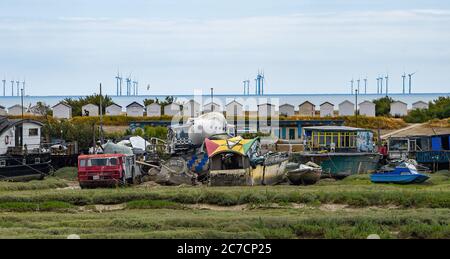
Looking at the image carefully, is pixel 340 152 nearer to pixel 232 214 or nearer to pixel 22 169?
pixel 22 169

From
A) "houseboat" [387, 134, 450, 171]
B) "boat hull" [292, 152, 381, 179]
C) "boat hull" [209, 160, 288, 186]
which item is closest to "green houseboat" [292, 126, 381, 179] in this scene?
"boat hull" [292, 152, 381, 179]

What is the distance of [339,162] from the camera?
42.1m

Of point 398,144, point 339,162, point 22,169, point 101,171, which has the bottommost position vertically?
point 22,169

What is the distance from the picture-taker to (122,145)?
46.1 metres

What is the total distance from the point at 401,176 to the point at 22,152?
1893 cm

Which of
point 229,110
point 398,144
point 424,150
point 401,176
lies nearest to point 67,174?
point 401,176

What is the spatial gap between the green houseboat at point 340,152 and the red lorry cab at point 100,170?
31.4 ft

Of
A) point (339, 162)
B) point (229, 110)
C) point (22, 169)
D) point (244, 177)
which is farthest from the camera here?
point (229, 110)

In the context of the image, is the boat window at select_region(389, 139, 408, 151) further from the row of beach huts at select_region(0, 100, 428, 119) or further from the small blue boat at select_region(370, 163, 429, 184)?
the row of beach huts at select_region(0, 100, 428, 119)

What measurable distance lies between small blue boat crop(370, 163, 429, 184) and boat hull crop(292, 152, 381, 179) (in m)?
4.06

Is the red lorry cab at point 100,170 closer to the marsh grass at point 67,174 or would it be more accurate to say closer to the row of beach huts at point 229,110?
the marsh grass at point 67,174
